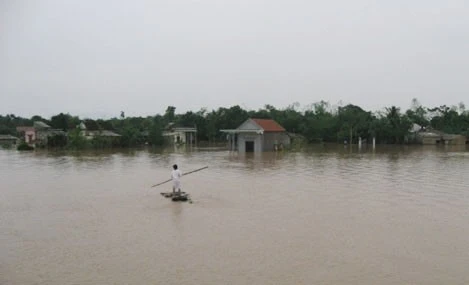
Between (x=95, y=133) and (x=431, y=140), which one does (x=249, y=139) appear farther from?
(x=431, y=140)

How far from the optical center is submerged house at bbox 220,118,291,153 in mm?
42719

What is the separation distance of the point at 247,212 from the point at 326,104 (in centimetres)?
6612

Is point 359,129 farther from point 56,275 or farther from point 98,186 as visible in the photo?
point 56,275

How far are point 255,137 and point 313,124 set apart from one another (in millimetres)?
20208

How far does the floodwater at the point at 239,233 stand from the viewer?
813cm

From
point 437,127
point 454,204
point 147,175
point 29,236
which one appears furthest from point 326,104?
point 29,236

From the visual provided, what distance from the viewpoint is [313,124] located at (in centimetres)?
6122

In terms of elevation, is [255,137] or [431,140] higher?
[255,137]

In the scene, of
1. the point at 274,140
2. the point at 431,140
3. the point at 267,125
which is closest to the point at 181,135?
the point at 267,125

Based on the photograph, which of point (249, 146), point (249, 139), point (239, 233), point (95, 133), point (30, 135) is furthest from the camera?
point (30, 135)

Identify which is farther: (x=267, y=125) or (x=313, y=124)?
(x=313, y=124)

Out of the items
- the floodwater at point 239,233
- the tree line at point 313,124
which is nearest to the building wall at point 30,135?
the tree line at point 313,124

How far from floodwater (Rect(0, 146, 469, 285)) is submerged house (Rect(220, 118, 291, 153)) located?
22605mm

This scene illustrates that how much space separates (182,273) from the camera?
817 cm
